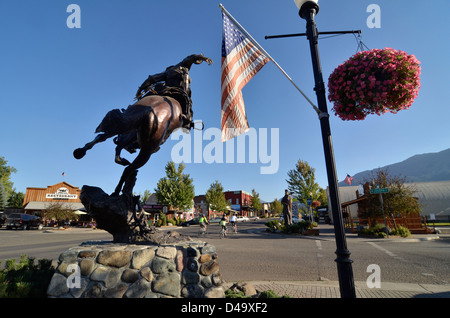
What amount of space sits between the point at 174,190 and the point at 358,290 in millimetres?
34814

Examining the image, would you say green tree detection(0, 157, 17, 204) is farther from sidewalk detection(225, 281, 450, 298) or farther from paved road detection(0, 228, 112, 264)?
sidewalk detection(225, 281, 450, 298)

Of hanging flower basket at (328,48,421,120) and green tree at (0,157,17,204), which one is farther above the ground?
green tree at (0,157,17,204)

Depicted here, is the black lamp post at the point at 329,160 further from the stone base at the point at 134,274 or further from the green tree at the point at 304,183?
the green tree at the point at 304,183

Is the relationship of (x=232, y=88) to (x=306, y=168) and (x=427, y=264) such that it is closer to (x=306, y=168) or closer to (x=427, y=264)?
(x=427, y=264)

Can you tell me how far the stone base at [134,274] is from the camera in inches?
117

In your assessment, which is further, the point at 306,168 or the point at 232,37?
the point at 306,168

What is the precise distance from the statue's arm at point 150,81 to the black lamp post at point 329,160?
280 centimetres

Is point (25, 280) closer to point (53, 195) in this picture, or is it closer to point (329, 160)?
point (329, 160)

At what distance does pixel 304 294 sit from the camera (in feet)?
13.9

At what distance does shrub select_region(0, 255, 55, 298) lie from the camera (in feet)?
9.48

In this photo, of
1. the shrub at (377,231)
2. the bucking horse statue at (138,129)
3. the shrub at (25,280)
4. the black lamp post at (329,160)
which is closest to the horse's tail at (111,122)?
the bucking horse statue at (138,129)

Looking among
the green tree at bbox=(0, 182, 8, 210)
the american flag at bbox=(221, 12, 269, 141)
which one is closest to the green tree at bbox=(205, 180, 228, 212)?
the green tree at bbox=(0, 182, 8, 210)

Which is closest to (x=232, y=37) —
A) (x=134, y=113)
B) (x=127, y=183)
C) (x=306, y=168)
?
(x=134, y=113)

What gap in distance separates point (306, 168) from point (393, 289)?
31.7 meters
